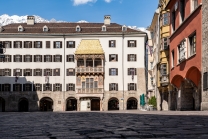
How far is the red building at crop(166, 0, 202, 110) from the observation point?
2347cm

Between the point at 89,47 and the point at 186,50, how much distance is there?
37486 millimetres

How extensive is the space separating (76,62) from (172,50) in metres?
30.9

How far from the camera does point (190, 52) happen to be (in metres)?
25.8

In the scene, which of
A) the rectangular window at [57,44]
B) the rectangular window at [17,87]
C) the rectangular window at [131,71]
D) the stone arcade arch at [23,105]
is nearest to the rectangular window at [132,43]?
the rectangular window at [131,71]

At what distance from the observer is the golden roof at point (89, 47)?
6156 centimetres

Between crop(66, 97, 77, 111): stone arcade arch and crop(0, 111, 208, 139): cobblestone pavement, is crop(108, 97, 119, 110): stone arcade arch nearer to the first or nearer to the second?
crop(66, 97, 77, 111): stone arcade arch

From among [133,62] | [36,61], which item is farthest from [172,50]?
[36,61]

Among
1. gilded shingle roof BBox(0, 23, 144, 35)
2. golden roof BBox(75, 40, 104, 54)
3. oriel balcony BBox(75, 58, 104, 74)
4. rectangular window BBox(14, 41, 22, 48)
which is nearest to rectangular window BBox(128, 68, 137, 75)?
oriel balcony BBox(75, 58, 104, 74)

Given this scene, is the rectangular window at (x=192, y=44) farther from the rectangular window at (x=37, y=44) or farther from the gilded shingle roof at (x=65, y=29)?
the rectangular window at (x=37, y=44)

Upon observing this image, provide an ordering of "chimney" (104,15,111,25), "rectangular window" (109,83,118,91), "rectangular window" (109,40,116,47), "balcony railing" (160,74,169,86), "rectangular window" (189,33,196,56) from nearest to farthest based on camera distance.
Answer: "rectangular window" (189,33,196,56) < "balcony railing" (160,74,169,86) < "rectangular window" (109,83,118,91) < "rectangular window" (109,40,116,47) < "chimney" (104,15,111,25)

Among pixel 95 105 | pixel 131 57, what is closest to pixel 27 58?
pixel 95 105

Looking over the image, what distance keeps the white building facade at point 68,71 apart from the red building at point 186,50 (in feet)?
91.3

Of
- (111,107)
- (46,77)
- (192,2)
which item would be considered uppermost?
(192,2)

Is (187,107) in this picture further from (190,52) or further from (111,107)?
(111,107)
